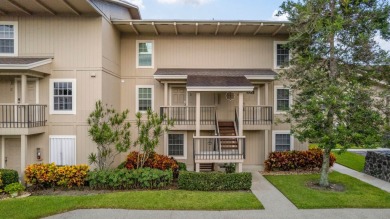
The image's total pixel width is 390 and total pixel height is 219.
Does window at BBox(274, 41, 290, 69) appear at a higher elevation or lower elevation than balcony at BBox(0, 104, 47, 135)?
higher

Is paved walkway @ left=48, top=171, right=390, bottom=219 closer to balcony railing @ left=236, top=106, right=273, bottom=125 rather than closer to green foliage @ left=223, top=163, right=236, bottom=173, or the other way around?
green foliage @ left=223, top=163, right=236, bottom=173

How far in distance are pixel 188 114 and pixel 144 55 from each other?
14.6ft

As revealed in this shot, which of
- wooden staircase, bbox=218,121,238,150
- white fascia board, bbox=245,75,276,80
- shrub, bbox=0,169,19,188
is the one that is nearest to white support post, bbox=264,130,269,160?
wooden staircase, bbox=218,121,238,150

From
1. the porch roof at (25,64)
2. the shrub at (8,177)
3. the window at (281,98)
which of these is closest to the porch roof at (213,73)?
the window at (281,98)

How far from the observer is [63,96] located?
13.1 metres

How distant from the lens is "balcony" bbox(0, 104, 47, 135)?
38.3 ft

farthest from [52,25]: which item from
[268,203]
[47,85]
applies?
[268,203]

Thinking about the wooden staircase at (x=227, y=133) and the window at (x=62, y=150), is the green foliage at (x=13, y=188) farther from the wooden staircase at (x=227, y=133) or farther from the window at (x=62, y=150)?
the wooden staircase at (x=227, y=133)

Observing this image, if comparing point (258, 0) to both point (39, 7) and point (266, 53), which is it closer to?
point (266, 53)

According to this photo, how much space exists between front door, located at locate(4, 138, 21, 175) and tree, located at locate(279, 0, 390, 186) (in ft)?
44.5

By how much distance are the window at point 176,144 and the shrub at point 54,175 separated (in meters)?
5.57

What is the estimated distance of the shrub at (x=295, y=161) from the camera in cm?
1425

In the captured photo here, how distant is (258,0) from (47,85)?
13898 mm

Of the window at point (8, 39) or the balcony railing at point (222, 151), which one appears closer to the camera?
the balcony railing at point (222, 151)
